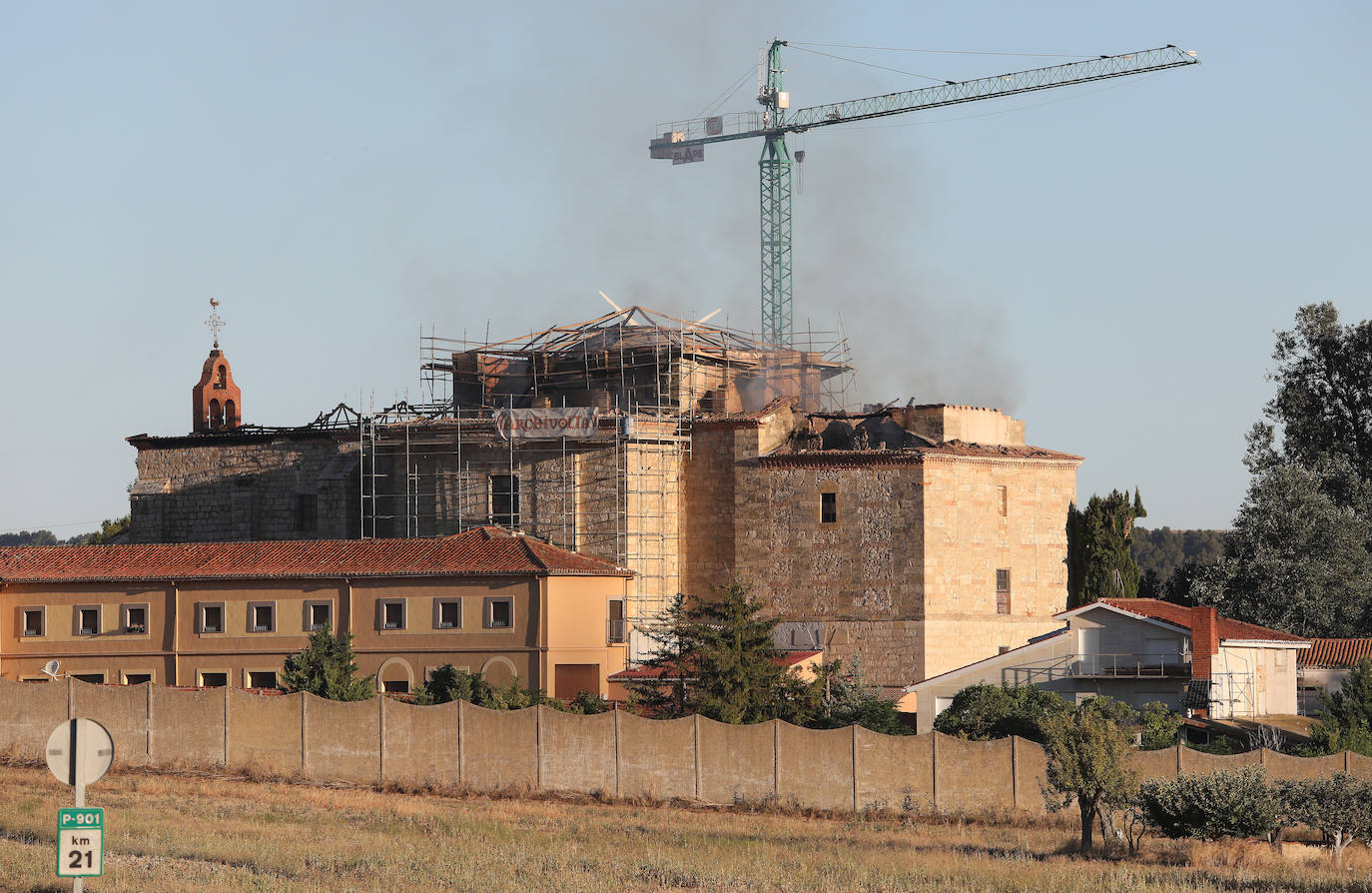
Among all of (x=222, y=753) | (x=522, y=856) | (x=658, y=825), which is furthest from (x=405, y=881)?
(x=222, y=753)

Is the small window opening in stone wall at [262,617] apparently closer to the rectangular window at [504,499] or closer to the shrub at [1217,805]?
the rectangular window at [504,499]

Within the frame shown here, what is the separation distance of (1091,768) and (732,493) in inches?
954

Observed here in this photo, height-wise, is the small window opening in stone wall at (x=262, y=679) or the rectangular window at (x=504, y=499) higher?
the rectangular window at (x=504, y=499)

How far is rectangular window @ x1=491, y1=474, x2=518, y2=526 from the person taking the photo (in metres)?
51.5

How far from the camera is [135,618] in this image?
4778 centimetres

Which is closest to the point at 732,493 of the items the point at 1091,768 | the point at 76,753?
the point at 1091,768

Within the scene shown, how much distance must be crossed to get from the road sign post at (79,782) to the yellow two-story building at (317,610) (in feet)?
81.1

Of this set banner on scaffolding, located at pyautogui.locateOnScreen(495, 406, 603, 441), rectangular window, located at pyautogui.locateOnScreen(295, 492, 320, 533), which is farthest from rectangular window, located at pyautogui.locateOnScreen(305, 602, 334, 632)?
rectangular window, located at pyautogui.locateOnScreen(295, 492, 320, 533)

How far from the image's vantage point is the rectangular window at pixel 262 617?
4681 centimetres

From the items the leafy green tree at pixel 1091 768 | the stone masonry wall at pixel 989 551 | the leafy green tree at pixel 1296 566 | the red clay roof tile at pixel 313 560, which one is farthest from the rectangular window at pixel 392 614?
the leafy green tree at pixel 1296 566

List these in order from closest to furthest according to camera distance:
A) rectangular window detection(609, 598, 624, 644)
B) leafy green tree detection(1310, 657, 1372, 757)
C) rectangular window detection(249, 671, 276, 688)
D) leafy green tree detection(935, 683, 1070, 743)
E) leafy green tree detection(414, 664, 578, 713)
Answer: leafy green tree detection(1310, 657, 1372, 757), leafy green tree detection(935, 683, 1070, 743), leafy green tree detection(414, 664, 578, 713), rectangular window detection(249, 671, 276, 688), rectangular window detection(609, 598, 624, 644)

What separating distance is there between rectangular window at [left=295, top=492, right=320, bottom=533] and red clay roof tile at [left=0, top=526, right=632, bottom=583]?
7.97 metres

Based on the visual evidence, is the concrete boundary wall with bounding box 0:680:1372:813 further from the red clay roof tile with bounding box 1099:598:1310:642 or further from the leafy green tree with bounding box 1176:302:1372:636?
the leafy green tree with bounding box 1176:302:1372:636

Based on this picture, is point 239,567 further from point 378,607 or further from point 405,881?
point 405,881
